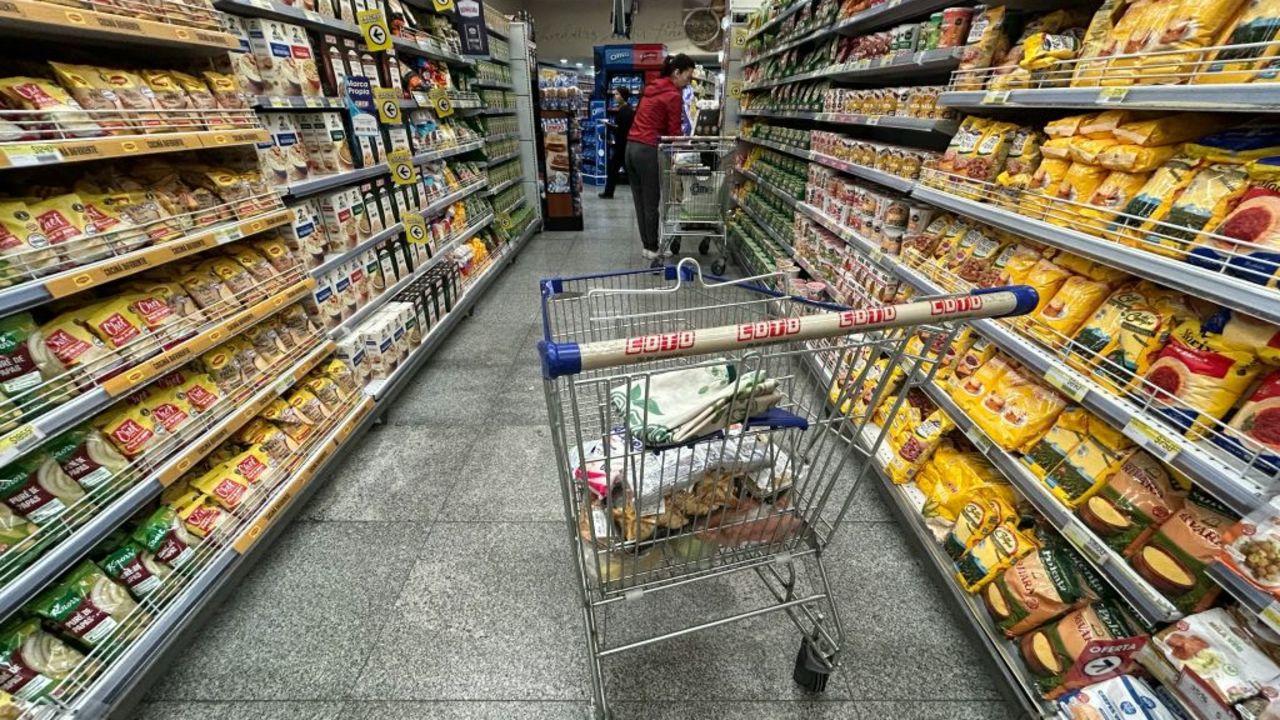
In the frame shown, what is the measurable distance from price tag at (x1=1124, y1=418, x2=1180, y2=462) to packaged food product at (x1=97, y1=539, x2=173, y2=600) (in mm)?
2655

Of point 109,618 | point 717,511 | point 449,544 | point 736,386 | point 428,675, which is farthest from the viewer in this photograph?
point 449,544

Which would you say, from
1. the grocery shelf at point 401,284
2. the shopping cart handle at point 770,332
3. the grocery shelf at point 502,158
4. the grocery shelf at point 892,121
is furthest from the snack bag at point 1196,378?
the grocery shelf at point 502,158

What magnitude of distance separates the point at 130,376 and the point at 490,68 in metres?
4.71

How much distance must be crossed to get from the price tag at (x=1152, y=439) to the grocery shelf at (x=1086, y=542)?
0.28 metres

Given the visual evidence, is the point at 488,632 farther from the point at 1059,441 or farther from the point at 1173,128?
the point at 1173,128

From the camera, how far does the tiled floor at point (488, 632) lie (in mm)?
1438

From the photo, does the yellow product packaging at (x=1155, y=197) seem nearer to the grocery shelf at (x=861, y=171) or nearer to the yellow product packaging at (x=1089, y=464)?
the yellow product packaging at (x=1089, y=464)

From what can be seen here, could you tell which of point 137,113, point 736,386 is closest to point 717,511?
point 736,386

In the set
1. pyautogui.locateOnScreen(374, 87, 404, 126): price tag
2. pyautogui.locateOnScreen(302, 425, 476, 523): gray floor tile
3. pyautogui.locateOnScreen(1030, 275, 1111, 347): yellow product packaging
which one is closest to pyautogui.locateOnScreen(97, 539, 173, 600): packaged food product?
pyautogui.locateOnScreen(302, 425, 476, 523): gray floor tile

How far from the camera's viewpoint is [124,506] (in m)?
1.39

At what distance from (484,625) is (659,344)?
1.40m

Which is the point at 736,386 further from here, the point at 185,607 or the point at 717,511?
the point at 185,607

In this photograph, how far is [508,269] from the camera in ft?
17.4

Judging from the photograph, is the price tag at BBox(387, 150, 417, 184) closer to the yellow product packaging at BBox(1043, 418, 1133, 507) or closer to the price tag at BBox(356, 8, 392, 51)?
the price tag at BBox(356, 8, 392, 51)
